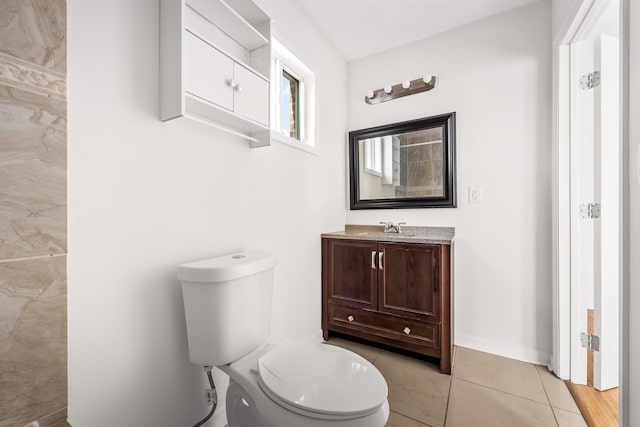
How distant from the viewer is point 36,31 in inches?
28.7

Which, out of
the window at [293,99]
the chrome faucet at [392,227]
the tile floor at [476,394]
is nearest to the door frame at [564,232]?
the tile floor at [476,394]

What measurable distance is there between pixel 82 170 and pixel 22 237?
0.24 metres

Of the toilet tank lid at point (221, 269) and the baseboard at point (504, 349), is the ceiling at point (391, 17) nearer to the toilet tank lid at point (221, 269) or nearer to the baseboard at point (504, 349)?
the toilet tank lid at point (221, 269)

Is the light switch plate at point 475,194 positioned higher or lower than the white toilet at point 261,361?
higher

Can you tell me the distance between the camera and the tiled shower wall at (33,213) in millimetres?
683

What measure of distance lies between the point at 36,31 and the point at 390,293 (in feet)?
6.45

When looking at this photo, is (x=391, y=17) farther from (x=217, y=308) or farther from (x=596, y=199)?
(x=217, y=308)

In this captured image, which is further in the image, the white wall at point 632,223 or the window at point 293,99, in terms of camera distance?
the window at point 293,99

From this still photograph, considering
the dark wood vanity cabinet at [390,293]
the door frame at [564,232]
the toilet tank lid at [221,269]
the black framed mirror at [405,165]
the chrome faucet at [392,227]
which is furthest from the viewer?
the chrome faucet at [392,227]

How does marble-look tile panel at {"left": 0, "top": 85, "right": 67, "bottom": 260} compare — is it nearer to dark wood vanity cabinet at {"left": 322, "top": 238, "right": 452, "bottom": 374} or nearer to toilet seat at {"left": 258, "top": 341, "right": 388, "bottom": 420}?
toilet seat at {"left": 258, "top": 341, "right": 388, "bottom": 420}

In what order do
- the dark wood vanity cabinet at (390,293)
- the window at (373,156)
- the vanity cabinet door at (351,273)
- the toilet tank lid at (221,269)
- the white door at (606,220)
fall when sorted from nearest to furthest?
the toilet tank lid at (221,269), the white door at (606,220), the dark wood vanity cabinet at (390,293), the vanity cabinet door at (351,273), the window at (373,156)

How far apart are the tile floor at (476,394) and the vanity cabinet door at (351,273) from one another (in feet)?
1.29

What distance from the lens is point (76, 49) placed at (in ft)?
2.72

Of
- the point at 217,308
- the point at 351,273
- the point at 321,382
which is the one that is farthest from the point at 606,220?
the point at 217,308
